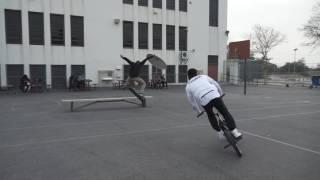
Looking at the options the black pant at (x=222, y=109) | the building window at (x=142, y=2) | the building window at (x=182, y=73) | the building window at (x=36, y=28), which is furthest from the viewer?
the building window at (x=182, y=73)

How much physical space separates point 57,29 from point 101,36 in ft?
11.5

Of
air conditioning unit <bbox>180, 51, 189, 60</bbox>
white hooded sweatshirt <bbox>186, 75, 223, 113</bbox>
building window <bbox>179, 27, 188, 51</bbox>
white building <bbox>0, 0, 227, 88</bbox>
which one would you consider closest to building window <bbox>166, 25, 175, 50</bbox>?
white building <bbox>0, 0, 227, 88</bbox>

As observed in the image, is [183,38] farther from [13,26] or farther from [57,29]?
[13,26]

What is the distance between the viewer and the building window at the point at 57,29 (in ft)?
75.2

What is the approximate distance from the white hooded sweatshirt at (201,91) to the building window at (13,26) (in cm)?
1959

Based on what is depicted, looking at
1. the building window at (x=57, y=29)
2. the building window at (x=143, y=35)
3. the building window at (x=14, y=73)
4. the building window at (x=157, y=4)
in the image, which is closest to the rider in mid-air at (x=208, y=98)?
the building window at (x=14, y=73)

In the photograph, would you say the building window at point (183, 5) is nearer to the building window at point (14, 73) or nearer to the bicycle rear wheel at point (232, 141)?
the building window at point (14, 73)

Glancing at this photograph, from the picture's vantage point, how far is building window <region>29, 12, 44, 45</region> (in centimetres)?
2215

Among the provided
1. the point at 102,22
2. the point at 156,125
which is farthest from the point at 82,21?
the point at 156,125

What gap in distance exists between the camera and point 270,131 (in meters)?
8.09

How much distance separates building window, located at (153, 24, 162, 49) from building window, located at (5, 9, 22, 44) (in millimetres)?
11349

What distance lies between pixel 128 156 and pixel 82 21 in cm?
2036

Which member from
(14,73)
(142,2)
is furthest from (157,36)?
(14,73)

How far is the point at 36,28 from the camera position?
22.3 metres
